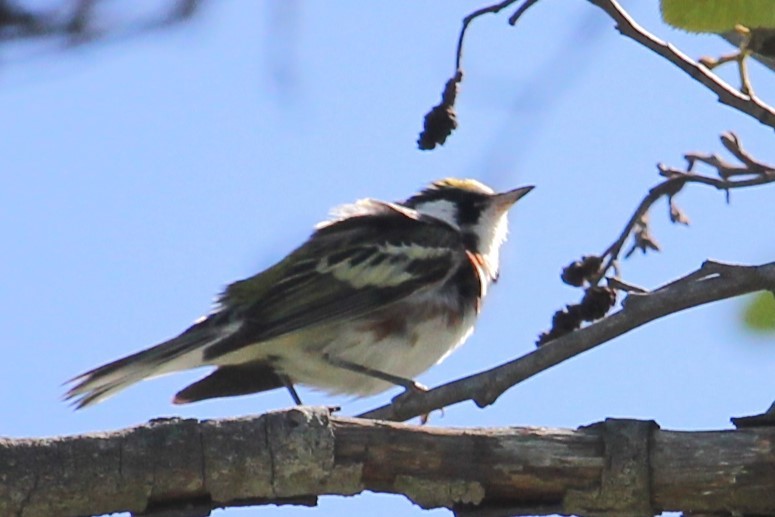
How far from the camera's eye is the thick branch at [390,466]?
2854 mm

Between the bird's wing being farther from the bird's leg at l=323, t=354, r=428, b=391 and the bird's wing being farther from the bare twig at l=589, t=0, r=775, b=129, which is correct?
the bare twig at l=589, t=0, r=775, b=129

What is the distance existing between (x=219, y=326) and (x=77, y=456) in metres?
2.91

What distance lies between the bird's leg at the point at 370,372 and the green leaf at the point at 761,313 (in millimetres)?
2582

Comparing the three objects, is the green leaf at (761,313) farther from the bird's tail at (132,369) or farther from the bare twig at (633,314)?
the bird's tail at (132,369)

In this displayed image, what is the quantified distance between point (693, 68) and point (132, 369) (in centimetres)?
279

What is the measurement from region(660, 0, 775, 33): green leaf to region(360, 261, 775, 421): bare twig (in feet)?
2.13

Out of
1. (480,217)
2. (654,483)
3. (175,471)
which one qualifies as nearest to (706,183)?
(654,483)

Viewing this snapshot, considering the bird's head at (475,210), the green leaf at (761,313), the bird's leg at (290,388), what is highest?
the bird's head at (475,210)

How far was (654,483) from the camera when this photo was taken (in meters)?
3.00

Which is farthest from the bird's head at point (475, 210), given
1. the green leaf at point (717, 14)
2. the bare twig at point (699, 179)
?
the green leaf at point (717, 14)

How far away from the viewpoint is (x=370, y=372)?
5586mm

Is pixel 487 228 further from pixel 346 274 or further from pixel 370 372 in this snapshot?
pixel 370 372

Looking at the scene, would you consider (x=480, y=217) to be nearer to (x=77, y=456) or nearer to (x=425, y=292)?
A: (x=425, y=292)

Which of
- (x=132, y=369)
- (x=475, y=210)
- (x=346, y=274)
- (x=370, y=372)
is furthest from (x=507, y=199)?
(x=132, y=369)
